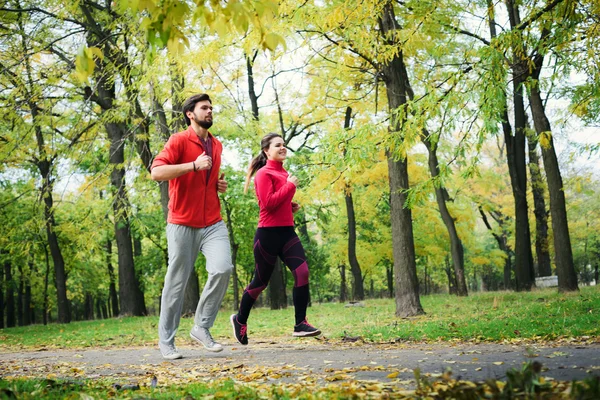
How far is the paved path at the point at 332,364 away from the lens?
152 inches

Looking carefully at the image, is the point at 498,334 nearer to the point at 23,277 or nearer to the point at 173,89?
the point at 173,89

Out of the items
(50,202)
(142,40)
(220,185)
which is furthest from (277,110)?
(220,185)

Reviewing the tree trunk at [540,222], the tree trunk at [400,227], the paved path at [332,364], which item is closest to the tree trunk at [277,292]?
the tree trunk at [540,222]

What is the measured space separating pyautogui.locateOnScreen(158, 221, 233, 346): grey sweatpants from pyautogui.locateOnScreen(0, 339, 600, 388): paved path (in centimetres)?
40

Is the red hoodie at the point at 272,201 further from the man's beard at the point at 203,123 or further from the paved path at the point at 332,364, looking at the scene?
the paved path at the point at 332,364

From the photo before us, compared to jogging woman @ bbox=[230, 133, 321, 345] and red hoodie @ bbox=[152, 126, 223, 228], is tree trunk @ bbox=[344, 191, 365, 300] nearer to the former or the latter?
jogging woman @ bbox=[230, 133, 321, 345]

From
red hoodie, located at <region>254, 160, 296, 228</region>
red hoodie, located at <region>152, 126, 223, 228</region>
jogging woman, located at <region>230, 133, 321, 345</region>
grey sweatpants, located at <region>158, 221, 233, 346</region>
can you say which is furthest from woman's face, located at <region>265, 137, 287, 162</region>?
grey sweatpants, located at <region>158, 221, 233, 346</region>

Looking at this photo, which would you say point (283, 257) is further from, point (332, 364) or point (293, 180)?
point (332, 364)

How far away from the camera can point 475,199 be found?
1043 inches

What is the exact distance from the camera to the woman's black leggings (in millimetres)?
6391

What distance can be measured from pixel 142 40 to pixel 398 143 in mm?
5336

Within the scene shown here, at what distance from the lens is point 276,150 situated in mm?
6520

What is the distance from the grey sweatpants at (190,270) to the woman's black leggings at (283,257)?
71cm

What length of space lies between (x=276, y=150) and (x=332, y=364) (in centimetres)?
265
